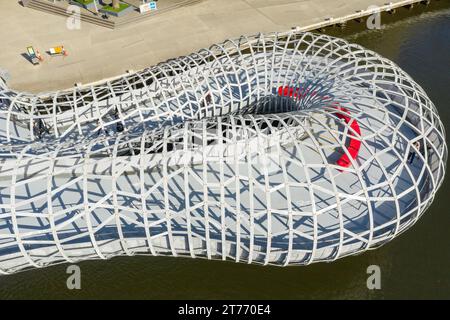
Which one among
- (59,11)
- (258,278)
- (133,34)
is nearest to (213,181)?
(258,278)

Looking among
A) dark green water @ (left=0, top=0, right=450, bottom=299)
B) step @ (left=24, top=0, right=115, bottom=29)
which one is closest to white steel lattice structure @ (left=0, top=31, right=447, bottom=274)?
dark green water @ (left=0, top=0, right=450, bottom=299)

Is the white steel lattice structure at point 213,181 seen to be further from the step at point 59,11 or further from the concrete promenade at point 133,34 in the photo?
the step at point 59,11

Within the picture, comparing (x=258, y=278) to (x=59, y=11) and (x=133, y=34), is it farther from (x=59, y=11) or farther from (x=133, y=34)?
(x=59, y=11)

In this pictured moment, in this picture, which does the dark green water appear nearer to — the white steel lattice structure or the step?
the white steel lattice structure

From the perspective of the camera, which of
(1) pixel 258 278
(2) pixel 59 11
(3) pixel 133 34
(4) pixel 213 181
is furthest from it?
(2) pixel 59 11

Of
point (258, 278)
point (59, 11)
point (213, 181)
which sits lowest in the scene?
point (258, 278)

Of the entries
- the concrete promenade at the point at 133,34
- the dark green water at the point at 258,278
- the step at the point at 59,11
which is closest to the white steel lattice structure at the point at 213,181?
the dark green water at the point at 258,278
